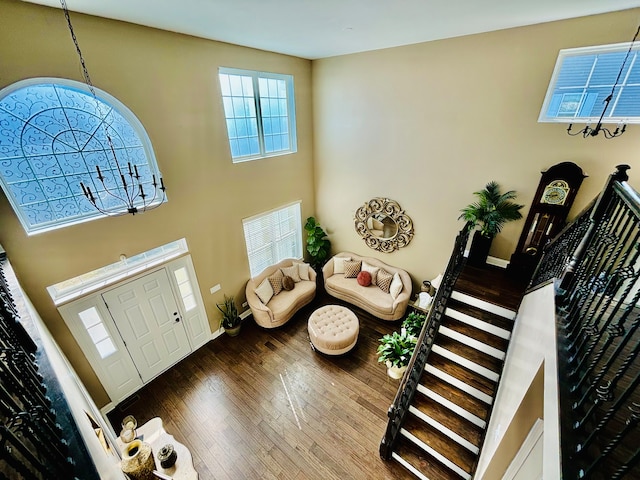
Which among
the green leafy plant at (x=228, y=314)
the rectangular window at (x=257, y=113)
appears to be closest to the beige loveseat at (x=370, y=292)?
the green leafy plant at (x=228, y=314)

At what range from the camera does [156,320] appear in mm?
4582

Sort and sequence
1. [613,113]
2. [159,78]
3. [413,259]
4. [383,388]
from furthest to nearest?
1. [413,259]
2. [383,388]
3. [159,78]
4. [613,113]

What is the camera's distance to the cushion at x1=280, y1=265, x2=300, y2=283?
20.9ft

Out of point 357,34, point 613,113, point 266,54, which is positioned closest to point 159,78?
point 266,54

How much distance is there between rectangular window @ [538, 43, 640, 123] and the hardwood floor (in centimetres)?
466

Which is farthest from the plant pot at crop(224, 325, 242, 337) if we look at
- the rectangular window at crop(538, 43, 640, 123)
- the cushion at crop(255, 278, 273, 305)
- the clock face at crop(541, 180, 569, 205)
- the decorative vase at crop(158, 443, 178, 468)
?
the rectangular window at crop(538, 43, 640, 123)

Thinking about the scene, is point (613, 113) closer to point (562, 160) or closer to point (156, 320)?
point (562, 160)

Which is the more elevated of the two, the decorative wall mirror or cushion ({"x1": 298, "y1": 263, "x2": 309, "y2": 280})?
the decorative wall mirror

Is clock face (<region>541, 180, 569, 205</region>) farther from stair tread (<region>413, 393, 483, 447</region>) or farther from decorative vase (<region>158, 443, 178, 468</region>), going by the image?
decorative vase (<region>158, 443, 178, 468</region>)

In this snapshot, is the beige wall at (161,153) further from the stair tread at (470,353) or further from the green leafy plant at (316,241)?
the stair tread at (470,353)

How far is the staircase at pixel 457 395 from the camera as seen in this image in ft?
11.6

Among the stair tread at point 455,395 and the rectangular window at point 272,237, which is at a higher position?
the rectangular window at point 272,237

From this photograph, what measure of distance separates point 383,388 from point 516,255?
3.16 metres

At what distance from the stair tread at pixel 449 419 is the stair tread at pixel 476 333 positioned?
1080 mm
